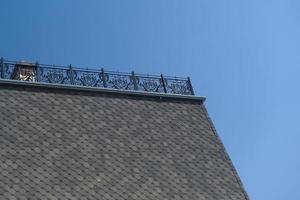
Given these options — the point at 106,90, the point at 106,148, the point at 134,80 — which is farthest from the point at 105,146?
the point at 134,80

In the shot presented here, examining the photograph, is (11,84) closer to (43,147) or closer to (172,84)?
(43,147)

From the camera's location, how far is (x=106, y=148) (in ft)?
47.4

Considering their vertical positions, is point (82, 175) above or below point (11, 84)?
below

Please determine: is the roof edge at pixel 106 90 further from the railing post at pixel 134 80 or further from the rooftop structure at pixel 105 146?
the railing post at pixel 134 80

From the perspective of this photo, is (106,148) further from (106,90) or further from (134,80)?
(134,80)

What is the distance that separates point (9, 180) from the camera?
12500 mm

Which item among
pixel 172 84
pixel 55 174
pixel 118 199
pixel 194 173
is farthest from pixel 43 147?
pixel 172 84

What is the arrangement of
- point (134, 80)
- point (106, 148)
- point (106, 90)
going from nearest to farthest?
point (106, 148)
point (106, 90)
point (134, 80)

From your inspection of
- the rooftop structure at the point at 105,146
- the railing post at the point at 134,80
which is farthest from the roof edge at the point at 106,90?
the railing post at the point at 134,80

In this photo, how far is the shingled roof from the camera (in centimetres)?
1309

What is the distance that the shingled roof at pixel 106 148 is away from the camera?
13.1 meters

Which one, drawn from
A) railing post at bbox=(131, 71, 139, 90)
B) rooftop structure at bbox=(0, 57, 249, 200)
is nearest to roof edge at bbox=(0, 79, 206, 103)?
rooftop structure at bbox=(0, 57, 249, 200)

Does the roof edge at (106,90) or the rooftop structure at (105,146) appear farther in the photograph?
the roof edge at (106,90)

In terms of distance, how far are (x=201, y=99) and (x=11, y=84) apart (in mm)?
5418
